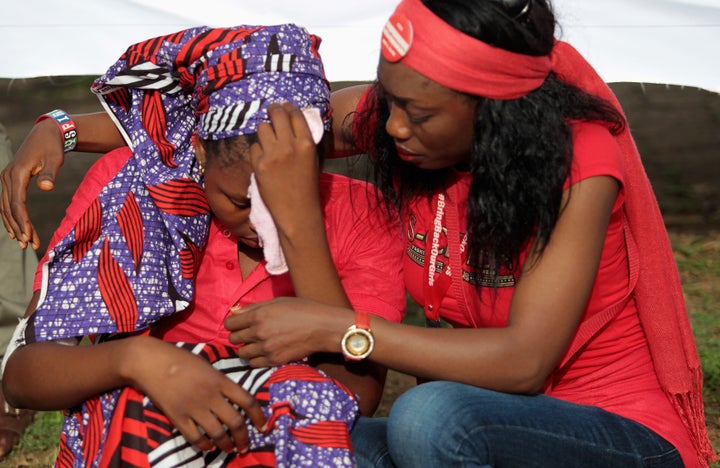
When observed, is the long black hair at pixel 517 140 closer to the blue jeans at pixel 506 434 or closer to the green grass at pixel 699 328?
the blue jeans at pixel 506 434

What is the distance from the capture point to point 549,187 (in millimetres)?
2115

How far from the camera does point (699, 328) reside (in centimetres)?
448

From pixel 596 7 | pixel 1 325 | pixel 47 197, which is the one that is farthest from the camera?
pixel 47 197

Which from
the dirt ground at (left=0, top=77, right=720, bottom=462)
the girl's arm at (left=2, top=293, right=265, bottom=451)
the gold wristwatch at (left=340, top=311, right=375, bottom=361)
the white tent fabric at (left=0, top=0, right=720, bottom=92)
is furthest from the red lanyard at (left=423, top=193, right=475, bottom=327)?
the dirt ground at (left=0, top=77, right=720, bottom=462)

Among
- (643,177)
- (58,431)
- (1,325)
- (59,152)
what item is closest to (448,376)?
(643,177)

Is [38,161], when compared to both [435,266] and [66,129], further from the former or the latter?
[435,266]

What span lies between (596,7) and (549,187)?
5.21 ft

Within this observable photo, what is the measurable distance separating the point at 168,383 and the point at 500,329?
73 cm

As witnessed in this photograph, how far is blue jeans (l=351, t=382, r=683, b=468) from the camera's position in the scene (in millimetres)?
2098

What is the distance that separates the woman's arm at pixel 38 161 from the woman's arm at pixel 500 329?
64 centimetres

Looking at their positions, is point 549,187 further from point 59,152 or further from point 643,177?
point 59,152

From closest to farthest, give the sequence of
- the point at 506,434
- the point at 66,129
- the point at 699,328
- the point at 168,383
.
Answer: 1. the point at 168,383
2. the point at 506,434
3. the point at 66,129
4. the point at 699,328

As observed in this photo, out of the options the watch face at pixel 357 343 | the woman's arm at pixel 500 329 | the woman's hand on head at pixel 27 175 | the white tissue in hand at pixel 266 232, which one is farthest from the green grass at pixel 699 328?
the watch face at pixel 357 343

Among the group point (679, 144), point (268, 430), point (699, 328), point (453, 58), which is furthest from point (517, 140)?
point (679, 144)
